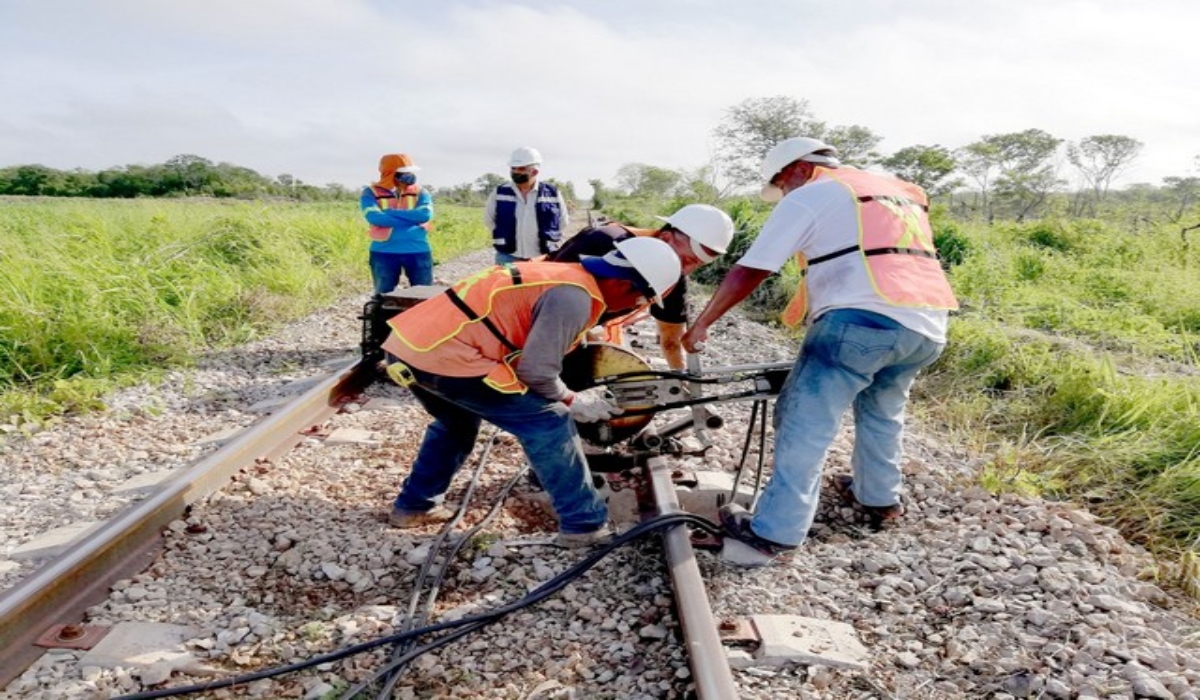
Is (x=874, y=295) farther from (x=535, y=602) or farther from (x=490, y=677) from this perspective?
(x=490, y=677)

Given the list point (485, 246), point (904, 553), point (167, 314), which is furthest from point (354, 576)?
point (485, 246)

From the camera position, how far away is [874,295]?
3168mm

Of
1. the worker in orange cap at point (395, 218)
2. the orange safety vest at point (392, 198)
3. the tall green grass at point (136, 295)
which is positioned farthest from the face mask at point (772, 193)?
the tall green grass at point (136, 295)

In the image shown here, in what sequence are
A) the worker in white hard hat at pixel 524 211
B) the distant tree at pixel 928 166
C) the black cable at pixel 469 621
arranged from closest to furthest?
the black cable at pixel 469 621, the worker in white hard hat at pixel 524 211, the distant tree at pixel 928 166

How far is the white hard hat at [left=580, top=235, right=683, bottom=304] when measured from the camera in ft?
9.91

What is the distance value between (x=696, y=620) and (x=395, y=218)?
16.4 ft

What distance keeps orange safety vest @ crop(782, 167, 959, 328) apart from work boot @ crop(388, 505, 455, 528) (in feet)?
6.88

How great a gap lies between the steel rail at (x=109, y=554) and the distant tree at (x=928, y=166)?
33.8 meters

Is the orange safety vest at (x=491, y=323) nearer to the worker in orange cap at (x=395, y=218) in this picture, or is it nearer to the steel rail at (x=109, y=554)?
the steel rail at (x=109, y=554)

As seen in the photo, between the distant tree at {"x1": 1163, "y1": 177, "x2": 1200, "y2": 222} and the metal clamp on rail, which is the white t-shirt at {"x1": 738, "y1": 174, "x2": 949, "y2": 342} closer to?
the metal clamp on rail

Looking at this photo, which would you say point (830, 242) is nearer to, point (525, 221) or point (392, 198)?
point (525, 221)

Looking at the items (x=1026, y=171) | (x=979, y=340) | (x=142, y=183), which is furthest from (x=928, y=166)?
(x=142, y=183)

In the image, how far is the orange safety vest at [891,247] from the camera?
315 centimetres

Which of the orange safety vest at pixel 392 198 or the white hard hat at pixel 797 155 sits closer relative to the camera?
the white hard hat at pixel 797 155
